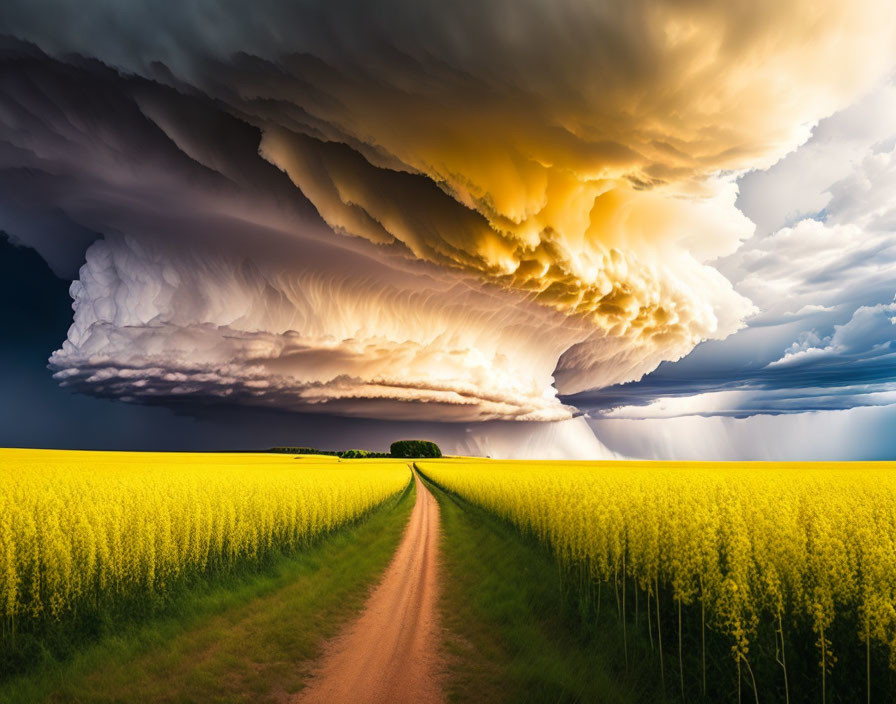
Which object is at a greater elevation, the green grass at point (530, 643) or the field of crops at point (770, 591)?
the field of crops at point (770, 591)

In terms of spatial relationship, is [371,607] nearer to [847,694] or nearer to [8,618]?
[8,618]

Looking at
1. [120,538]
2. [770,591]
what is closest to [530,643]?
[770,591]

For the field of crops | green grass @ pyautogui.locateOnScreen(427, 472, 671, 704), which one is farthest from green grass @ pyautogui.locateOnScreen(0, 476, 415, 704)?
the field of crops

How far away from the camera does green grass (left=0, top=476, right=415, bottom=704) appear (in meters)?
8.14

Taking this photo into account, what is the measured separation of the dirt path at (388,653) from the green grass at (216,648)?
1.45 ft

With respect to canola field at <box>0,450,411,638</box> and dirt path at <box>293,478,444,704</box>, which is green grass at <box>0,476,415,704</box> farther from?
canola field at <box>0,450,411,638</box>

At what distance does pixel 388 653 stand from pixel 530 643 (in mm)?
2869

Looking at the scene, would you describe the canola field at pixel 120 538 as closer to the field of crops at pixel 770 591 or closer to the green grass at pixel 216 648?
the green grass at pixel 216 648

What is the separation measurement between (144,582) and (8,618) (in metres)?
2.82

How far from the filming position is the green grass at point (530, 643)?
8227 mm

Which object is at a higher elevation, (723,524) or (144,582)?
(723,524)

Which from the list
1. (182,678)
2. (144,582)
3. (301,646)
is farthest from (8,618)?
(301,646)

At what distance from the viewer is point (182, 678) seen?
866 cm

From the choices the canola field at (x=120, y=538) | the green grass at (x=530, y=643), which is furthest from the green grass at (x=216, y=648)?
the green grass at (x=530, y=643)
